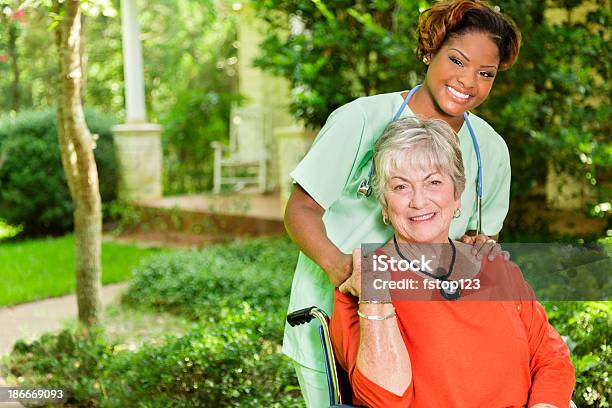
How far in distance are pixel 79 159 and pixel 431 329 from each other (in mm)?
3053

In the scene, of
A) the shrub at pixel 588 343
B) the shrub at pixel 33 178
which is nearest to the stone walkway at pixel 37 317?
the shrub at pixel 33 178

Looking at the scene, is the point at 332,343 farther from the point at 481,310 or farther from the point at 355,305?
the point at 481,310

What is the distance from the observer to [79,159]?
14.6 feet

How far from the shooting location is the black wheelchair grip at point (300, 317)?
1.96 m

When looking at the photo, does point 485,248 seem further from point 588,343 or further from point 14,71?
point 14,71

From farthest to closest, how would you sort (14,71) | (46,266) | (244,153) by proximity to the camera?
1. (14,71)
2. (244,153)
3. (46,266)

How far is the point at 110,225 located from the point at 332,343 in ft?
27.6

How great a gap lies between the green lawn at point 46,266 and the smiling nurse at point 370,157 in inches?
192

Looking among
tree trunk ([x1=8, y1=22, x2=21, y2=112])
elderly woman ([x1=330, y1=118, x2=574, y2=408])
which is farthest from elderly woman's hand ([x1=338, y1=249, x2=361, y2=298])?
tree trunk ([x1=8, y1=22, x2=21, y2=112])

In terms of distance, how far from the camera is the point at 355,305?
1.89 meters

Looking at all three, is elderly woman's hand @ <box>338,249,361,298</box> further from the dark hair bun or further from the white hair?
the dark hair bun

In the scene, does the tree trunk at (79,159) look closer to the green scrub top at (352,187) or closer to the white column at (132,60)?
the green scrub top at (352,187)

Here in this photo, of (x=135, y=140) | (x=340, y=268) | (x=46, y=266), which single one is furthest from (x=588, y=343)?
(x=135, y=140)

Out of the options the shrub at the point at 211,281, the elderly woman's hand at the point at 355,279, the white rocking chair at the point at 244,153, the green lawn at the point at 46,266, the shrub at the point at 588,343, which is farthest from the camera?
the white rocking chair at the point at 244,153
